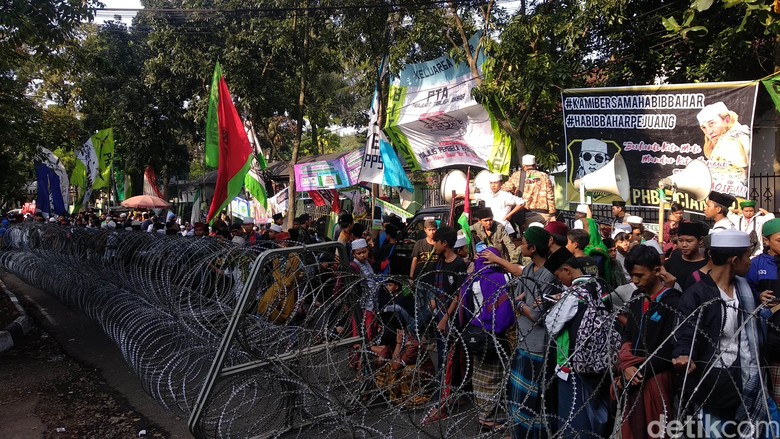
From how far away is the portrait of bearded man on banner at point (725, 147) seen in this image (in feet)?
30.0

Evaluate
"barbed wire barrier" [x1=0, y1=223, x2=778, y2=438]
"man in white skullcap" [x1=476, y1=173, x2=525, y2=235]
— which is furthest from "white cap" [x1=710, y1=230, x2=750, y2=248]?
"man in white skullcap" [x1=476, y1=173, x2=525, y2=235]

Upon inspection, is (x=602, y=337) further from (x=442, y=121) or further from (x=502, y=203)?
(x=442, y=121)

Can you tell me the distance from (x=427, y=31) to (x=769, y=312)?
10.9m

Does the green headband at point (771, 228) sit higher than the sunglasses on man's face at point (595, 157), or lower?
lower

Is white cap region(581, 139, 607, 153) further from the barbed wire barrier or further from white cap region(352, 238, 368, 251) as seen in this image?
the barbed wire barrier

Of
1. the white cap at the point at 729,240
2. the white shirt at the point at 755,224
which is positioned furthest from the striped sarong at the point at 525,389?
the white shirt at the point at 755,224

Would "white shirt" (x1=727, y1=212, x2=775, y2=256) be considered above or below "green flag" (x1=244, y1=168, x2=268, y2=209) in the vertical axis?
→ below

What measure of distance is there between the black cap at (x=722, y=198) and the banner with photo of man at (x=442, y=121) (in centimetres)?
482

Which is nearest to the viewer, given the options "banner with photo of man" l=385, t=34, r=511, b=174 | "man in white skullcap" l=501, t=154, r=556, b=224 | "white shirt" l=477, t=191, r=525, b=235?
"white shirt" l=477, t=191, r=525, b=235

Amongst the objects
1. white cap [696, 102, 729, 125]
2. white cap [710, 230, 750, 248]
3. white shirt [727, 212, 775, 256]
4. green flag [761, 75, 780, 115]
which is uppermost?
green flag [761, 75, 780, 115]

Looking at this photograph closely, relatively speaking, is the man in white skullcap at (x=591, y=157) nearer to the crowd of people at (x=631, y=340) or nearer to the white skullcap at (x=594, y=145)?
the white skullcap at (x=594, y=145)

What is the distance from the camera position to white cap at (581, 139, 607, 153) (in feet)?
35.5

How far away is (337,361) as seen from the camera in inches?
207

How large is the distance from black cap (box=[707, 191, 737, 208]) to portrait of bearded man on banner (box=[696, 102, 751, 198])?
29cm
